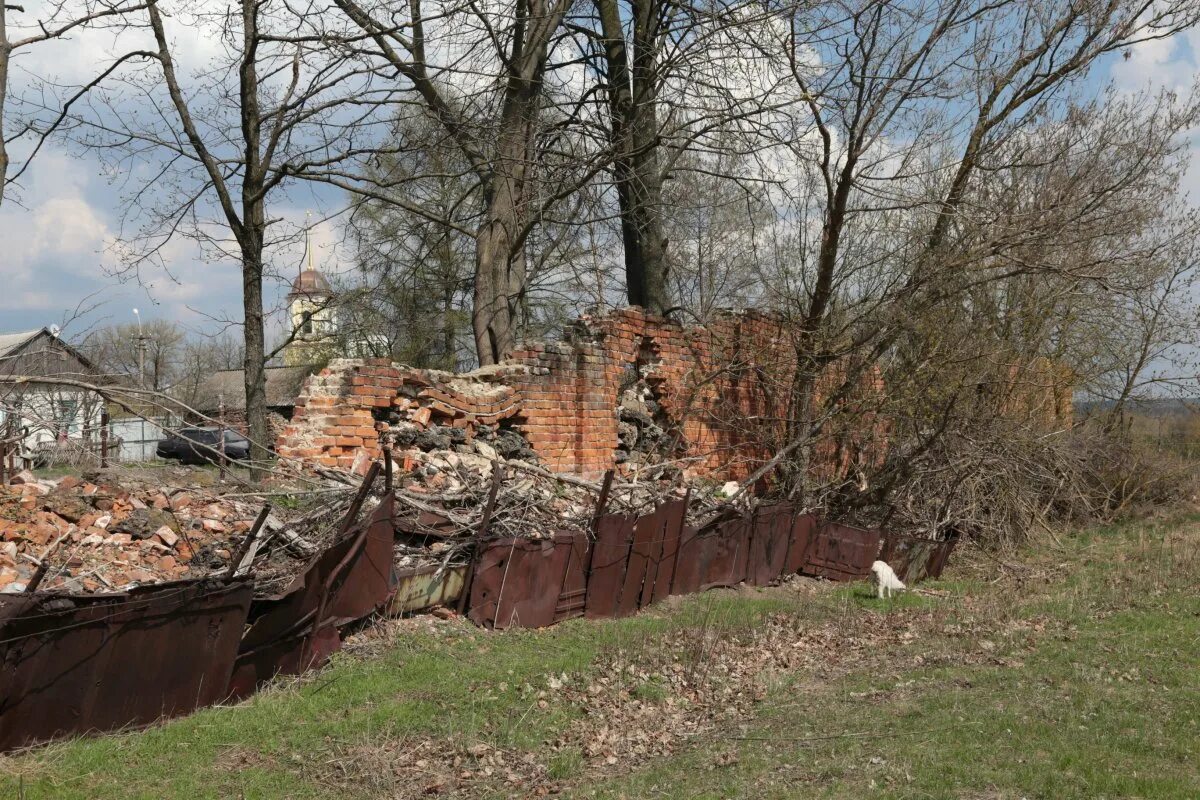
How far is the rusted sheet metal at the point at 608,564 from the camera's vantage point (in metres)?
8.52

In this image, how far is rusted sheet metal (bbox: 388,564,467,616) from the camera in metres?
7.11

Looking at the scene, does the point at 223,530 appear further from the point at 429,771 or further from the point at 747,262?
the point at 747,262

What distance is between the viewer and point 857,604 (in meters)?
9.90

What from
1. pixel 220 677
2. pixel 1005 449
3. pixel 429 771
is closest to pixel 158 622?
pixel 220 677

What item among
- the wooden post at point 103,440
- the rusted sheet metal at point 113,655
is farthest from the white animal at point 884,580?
the wooden post at point 103,440

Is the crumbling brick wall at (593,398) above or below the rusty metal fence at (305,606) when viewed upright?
above

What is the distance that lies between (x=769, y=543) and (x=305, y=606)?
586 centimetres

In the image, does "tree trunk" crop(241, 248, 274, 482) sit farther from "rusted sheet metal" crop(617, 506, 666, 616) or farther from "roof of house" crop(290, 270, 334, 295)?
"rusted sheet metal" crop(617, 506, 666, 616)

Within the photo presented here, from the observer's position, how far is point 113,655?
198 inches

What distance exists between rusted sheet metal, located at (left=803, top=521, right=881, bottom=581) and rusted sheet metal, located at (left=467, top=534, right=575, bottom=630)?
4283 mm

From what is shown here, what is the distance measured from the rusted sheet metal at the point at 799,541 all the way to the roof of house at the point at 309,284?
982 cm

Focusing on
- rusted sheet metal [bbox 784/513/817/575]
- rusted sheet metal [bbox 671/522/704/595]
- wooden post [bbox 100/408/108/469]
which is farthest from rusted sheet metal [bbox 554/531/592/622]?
wooden post [bbox 100/408/108/469]

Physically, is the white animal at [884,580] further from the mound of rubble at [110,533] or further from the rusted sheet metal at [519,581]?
the mound of rubble at [110,533]

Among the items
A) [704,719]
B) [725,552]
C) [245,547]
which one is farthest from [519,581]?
[725,552]
